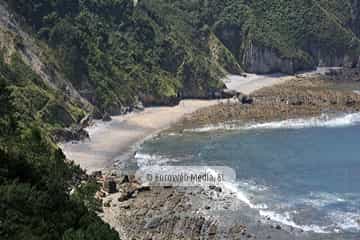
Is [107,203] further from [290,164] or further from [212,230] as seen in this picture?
[290,164]

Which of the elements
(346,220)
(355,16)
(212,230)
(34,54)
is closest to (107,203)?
(212,230)

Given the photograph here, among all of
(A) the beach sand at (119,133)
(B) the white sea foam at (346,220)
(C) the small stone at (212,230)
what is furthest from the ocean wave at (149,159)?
(B) the white sea foam at (346,220)

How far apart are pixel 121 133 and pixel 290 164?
21.7 meters

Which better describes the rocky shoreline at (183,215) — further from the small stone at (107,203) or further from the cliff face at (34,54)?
the cliff face at (34,54)

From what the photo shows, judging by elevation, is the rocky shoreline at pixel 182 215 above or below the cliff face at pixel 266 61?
below

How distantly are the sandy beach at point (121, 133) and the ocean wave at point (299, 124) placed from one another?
19.5ft

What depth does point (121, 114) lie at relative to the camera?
3268 inches

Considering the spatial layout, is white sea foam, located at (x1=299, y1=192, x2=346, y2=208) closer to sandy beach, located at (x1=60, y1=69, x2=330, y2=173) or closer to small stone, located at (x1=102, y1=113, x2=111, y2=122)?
sandy beach, located at (x1=60, y1=69, x2=330, y2=173)

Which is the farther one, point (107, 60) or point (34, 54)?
point (107, 60)

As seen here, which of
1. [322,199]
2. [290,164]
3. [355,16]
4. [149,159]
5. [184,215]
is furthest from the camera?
[355,16]

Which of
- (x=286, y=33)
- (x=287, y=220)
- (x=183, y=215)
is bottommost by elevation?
(x=287, y=220)

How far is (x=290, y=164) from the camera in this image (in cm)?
6291

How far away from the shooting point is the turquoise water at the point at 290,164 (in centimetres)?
4912

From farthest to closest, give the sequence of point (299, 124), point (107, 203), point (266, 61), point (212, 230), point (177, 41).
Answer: point (266, 61) < point (177, 41) < point (299, 124) < point (107, 203) < point (212, 230)
